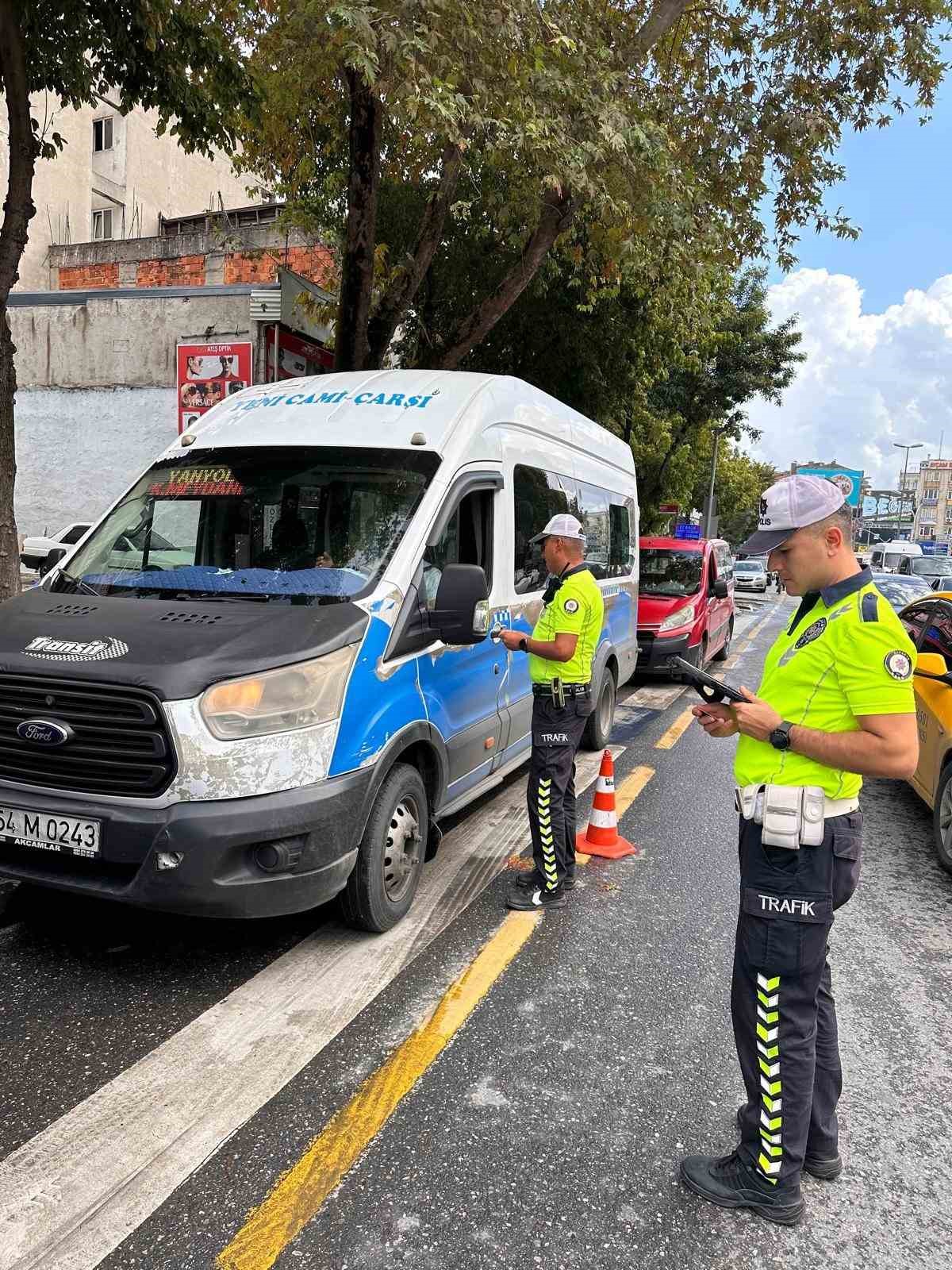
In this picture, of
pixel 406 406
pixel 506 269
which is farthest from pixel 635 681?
pixel 406 406

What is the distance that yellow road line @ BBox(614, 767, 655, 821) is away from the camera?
19.5ft

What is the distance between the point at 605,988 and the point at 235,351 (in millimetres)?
12444

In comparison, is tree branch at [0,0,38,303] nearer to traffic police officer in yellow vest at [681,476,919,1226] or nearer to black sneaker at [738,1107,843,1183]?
traffic police officer in yellow vest at [681,476,919,1226]

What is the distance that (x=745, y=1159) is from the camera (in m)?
2.37

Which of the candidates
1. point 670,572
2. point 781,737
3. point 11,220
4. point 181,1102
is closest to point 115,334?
point 11,220

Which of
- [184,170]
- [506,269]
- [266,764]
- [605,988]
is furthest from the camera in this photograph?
[184,170]

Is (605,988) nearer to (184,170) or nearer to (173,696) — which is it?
(173,696)

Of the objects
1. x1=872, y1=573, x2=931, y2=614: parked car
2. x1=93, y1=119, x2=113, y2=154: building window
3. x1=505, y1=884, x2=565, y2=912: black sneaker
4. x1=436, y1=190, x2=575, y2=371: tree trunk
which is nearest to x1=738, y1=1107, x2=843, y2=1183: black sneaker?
x1=505, y1=884, x2=565, y2=912: black sneaker

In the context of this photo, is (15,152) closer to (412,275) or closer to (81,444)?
(412,275)

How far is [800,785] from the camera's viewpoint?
2.20 m

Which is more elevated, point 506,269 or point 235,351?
point 506,269

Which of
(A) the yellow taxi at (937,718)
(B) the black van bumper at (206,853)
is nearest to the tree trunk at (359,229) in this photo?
(A) the yellow taxi at (937,718)

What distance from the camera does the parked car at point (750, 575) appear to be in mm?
34688

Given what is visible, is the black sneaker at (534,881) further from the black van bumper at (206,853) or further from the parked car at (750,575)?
the parked car at (750,575)
